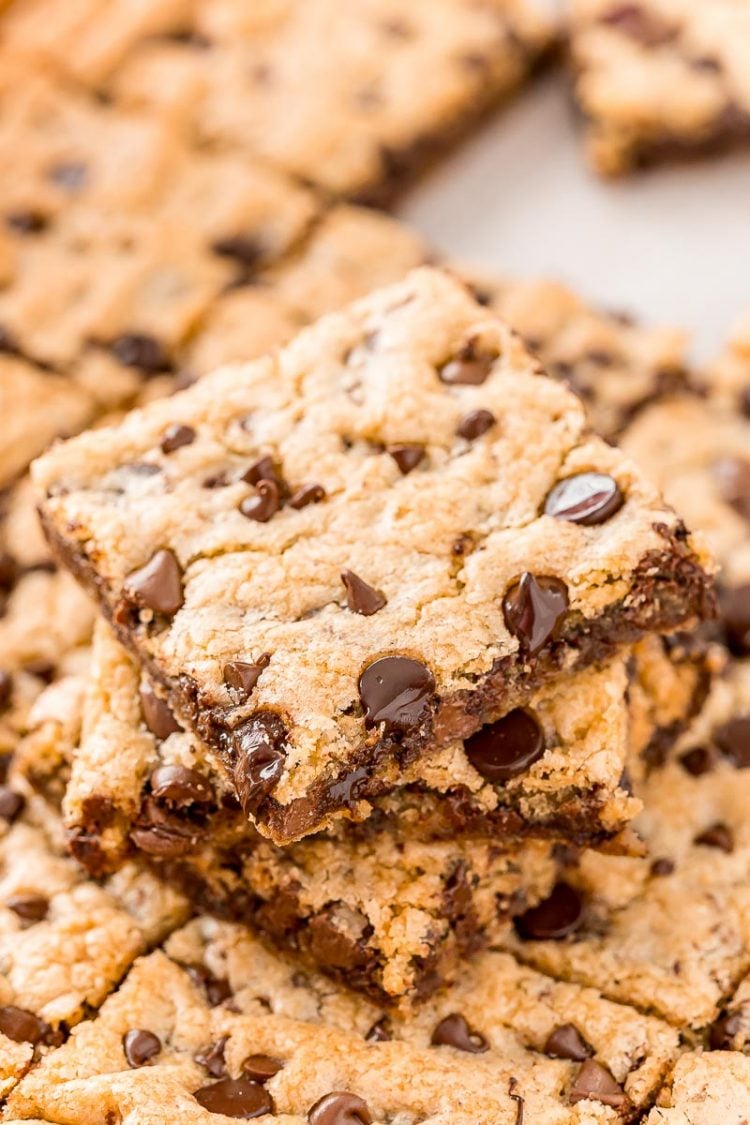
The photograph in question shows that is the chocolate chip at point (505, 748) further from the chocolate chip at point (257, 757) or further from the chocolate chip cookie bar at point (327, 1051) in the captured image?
the chocolate chip cookie bar at point (327, 1051)

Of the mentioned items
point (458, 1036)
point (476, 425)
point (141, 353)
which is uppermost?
point (476, 425)

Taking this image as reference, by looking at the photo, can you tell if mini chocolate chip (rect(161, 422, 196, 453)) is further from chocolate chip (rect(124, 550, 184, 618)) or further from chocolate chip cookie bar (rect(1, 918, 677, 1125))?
chocolate chip cookie bar (rect(1, 918, 677, 1125))

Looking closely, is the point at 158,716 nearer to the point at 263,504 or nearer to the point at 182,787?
the point at 182,787

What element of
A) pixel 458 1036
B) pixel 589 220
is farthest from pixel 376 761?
pixel 589 220

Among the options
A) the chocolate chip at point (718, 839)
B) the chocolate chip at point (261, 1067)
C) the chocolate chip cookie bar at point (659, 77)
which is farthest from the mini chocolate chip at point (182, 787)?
the chocolate chip cookie bar at point (659, 77)

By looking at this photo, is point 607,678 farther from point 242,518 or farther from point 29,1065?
point 29,1065

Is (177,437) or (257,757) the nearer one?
(257,757)
